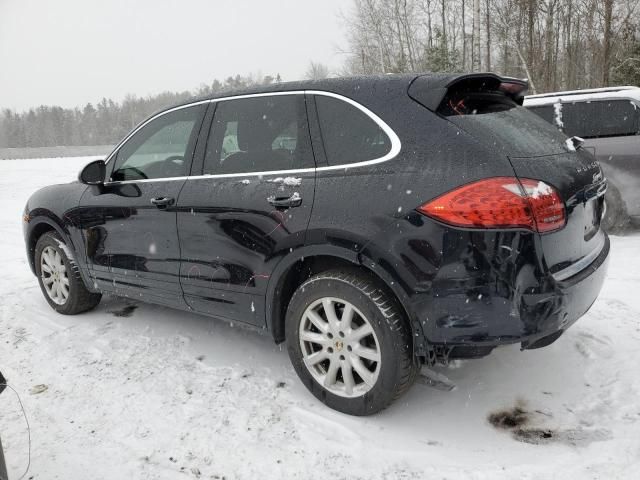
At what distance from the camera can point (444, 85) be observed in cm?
251

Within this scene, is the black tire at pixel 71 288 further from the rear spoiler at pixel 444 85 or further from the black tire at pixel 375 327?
the rear spoiler at pixel 444 85

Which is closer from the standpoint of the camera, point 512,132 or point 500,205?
point 500,205

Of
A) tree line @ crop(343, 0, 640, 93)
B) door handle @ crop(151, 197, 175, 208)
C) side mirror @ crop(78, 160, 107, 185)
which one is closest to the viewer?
door handle @ crop(151, 197, 175, 208)

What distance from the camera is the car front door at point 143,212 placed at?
347 centimetres

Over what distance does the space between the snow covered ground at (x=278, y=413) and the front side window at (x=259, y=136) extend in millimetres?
1382

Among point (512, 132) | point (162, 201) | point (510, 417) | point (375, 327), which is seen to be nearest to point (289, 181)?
point (375, 327)

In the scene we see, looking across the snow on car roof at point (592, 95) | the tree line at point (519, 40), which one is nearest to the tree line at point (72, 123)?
the tree line at point (519, 40)

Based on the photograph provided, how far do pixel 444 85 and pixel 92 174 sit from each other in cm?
281

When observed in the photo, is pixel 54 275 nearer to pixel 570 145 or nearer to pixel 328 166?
pixel 328 166

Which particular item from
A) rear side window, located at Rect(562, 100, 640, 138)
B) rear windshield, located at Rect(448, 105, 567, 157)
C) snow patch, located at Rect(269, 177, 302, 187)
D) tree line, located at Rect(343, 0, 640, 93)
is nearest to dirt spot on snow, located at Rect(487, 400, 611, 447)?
rear windshield, located at Rect(448, 105, 567, 157)

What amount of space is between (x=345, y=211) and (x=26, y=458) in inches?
81.6

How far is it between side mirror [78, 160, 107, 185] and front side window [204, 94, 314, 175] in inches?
45.1

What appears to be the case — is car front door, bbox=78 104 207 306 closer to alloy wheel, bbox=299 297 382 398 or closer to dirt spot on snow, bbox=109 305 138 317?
dirt spot on snow, bbox=109 305 138 317

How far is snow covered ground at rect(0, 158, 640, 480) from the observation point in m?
2.40
